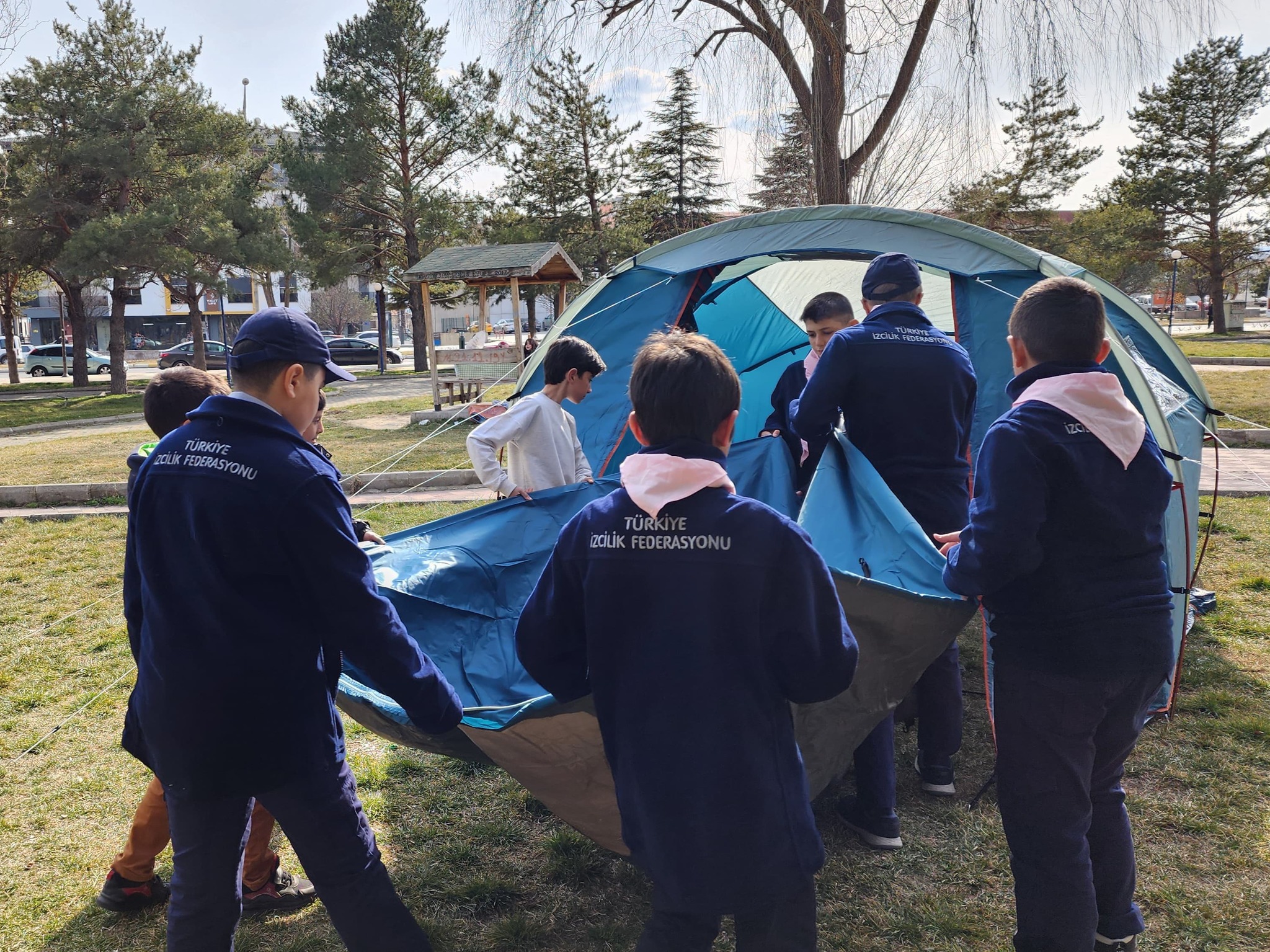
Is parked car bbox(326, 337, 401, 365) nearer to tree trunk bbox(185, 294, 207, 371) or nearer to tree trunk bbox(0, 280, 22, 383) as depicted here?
tree trunk bbox(185, 294, 207, 371)

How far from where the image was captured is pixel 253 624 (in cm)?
187

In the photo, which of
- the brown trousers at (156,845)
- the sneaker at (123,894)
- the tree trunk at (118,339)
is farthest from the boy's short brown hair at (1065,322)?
the tree trunk at (118,339)

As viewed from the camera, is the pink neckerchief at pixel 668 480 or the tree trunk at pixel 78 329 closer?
the pink neckerchief at pixel 668 480

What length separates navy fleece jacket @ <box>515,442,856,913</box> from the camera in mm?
1651

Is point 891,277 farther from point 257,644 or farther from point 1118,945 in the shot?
point 257,644

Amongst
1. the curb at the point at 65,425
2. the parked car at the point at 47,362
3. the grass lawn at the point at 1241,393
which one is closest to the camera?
the grass lawn at the point at 1241,393

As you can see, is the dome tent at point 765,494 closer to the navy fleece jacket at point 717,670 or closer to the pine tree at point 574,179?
the navy fleece jacket at point 717,670

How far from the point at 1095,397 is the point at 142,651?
2250 millimetres

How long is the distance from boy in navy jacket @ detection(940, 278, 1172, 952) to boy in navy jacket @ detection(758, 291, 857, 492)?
3.67 feet

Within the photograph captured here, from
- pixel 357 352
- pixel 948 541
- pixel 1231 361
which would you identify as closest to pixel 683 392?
pixel 948 541

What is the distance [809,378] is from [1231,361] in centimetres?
2052

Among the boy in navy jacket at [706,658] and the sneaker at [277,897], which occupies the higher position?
the boy in navy jacket at [706,658]

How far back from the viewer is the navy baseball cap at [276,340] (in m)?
1.98

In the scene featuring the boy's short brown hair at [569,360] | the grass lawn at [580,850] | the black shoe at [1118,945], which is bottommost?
the grass lawn at [580,850]
